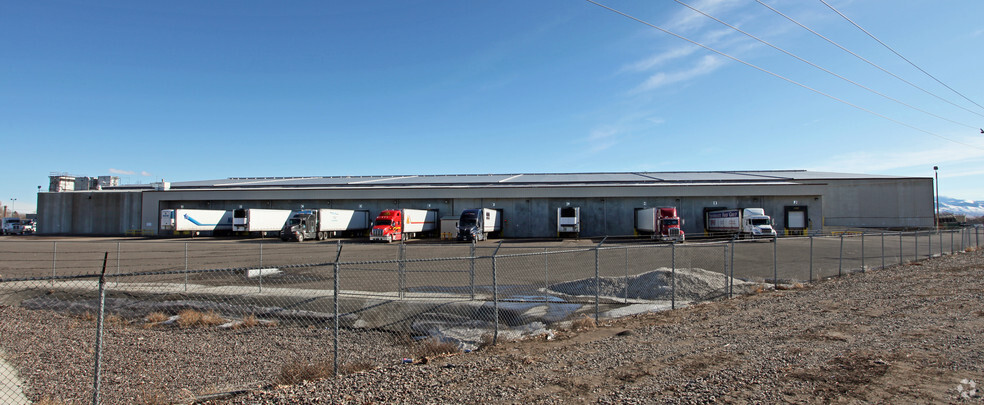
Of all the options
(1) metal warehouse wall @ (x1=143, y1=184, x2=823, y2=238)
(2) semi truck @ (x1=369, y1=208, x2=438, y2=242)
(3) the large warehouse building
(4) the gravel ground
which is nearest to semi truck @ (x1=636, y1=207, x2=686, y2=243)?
(1) metal warehouse wall @ (x1=143, y1=184, x2=823, y2=238)

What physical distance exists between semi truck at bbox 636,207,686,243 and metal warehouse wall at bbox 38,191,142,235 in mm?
56315

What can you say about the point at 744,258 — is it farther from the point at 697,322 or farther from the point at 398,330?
the point at 398,330

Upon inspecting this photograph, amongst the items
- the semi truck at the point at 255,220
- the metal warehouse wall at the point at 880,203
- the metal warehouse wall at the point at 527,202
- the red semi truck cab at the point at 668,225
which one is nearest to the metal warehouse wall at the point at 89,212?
the metal warehouse wall at the point at 527,202

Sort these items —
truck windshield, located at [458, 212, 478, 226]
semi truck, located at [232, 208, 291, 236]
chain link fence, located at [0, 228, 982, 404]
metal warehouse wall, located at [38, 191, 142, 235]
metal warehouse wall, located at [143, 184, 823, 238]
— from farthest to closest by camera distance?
1. metal warehouse wall, located at [38, 191, 142, 235]
2. metal warehouse wall, located at [143, 184, 823, 238]
3. semi truck, located at [232, 208, 291, 236]
4. truck windshield, located at [458, 212, 478, 226]
5. chain link fence, located at [0, 228, 982, 404]

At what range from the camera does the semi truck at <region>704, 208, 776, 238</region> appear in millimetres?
41344

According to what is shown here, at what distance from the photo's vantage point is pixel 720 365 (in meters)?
6.81

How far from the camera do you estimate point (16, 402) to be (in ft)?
22.7

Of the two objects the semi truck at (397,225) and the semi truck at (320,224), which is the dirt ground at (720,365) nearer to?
the semi truck at (397,225)

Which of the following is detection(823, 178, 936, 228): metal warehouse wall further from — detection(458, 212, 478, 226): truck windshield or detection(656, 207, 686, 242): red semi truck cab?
detection(458, 212, 478, 226): truck windshield

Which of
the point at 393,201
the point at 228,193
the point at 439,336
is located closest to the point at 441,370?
the point at 439,336

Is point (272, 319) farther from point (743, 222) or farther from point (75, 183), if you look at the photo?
point (75, 183)

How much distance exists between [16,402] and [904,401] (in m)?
10.8

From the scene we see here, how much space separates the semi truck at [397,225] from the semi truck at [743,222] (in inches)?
1072

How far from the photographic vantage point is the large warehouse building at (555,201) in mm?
51875
